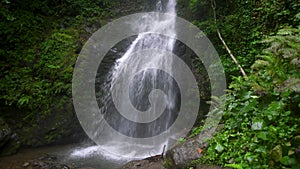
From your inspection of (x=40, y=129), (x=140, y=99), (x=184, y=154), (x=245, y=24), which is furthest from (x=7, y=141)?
(x=245, y=24)

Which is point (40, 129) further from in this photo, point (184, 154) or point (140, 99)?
point (184, 154)

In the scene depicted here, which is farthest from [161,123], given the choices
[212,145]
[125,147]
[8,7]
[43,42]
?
[8,7]

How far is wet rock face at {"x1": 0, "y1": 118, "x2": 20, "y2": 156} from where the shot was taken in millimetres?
6070

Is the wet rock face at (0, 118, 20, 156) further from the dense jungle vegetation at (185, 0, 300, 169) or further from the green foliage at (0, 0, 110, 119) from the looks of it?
the dense jungle vegetation at (185, 0, 300, 169)

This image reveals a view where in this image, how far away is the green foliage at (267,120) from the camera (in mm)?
2293

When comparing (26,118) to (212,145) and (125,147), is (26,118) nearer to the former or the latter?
(125,147)

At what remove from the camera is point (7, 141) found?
6.24m

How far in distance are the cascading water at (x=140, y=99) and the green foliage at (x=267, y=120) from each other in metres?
3.78

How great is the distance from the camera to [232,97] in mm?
3840

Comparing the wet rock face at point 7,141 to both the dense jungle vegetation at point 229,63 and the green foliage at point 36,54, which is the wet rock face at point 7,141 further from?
the green foliage at point 36,54

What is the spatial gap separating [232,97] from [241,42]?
8.74 ft

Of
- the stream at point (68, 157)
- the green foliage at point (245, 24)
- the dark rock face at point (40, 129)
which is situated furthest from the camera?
the dark rock face at point (40, 129)

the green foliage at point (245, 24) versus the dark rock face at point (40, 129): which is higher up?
the green foliage at point (245, 24)

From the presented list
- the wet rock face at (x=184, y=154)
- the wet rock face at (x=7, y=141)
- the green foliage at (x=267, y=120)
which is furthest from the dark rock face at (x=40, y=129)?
the green foliage at (x=267, y=120)
